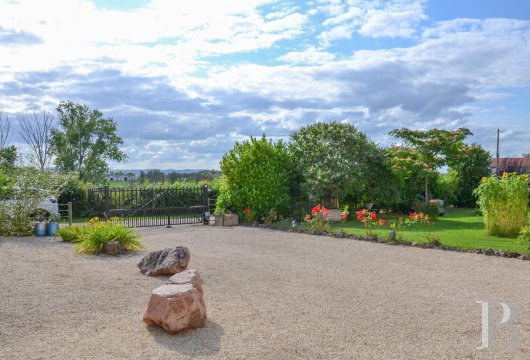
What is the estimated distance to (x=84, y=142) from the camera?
27203mm

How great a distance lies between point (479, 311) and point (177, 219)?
43.5 ft

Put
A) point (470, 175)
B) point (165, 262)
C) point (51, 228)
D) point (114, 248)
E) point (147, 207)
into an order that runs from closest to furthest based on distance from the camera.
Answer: point (165, 262) → point (114, 248) → point (51, 228) → point (147, 207) → point (470, 175)

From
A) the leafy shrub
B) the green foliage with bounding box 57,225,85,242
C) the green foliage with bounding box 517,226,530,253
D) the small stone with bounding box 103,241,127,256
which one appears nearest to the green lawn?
the green foliage with bounding box 517,226,530,253

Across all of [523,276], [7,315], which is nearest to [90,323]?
[7,315]

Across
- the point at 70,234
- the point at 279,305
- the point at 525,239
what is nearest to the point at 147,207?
the point at 70,234

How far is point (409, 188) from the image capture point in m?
20.0

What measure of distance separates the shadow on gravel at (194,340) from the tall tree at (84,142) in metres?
23.8

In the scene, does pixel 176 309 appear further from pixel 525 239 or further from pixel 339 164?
pixel 339 164

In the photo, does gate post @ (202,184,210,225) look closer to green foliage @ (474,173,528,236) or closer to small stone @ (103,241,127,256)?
small stone @ (103,241,127,256)

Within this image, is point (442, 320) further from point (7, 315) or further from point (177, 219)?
point (177, 219)

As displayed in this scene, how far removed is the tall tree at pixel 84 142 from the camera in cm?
2714

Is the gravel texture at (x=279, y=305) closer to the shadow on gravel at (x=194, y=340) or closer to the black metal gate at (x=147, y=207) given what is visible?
the shadow on gravel at (x=194, y=340)

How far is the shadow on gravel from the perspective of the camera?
4.65 metres

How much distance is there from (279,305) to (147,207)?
13.1m
